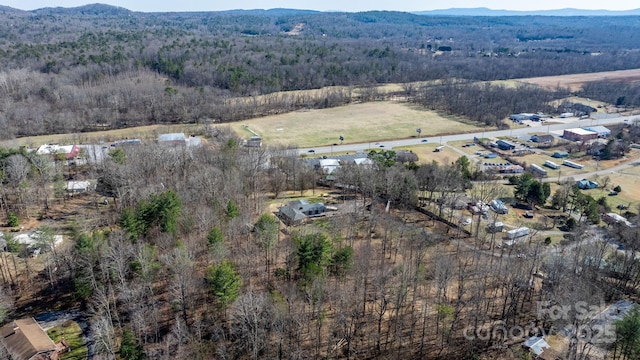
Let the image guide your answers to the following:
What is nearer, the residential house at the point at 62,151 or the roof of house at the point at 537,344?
the roof of house at the point at 537,344

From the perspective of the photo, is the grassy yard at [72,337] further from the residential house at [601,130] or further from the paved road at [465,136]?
the residential house at [601,130]

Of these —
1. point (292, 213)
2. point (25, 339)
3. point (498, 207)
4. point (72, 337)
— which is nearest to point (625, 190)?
point (498, 207)

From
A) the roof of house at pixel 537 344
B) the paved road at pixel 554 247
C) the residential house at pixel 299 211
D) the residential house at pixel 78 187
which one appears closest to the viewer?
the roof of house at pixel 537 344

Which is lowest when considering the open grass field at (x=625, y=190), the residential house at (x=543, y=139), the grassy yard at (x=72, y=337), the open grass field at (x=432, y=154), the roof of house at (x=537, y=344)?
the grassy yard at (x=72, y=337)

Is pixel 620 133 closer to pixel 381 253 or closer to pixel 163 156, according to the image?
pixel 381 253

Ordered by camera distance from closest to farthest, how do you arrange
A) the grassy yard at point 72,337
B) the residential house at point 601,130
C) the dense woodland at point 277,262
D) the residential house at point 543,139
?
the grassy yard at point 72,337
the dense woodland at point 277,262
the residential house at point 543,139
the residential house at point 601,130

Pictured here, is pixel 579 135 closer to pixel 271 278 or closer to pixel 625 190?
pixel 625 190

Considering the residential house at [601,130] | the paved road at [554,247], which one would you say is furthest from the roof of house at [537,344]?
the residential house at [601,130]

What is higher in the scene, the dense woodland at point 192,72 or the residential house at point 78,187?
the dense woodland at point 192,72
